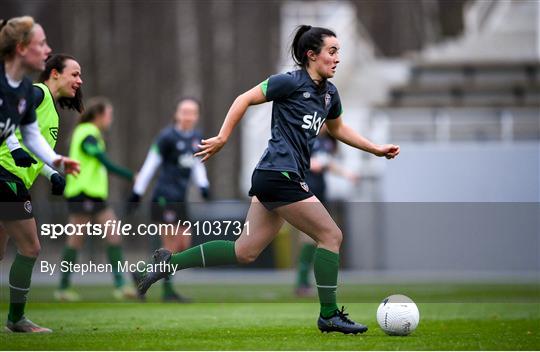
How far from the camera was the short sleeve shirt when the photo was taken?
336 inches

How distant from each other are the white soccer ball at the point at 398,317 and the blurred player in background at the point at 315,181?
565 cm

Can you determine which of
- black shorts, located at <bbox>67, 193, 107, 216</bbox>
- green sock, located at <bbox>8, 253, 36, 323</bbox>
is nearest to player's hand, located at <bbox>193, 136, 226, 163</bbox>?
green sock, located at <bbox>8, 253, 36, 323</bbox>

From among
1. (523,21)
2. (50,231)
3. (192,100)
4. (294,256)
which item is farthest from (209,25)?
(50,231)

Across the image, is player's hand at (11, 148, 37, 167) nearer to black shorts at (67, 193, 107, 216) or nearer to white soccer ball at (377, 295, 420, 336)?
white soccer ball at (377, 295, 420, 336)

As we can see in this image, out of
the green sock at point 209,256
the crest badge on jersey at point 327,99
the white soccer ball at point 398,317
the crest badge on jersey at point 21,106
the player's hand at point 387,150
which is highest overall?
the crest badge on jersey at point 327,99

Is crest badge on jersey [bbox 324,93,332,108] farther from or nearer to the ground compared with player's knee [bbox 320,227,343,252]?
farther from the ground

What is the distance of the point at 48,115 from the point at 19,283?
1297 mm

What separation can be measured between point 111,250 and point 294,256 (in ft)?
27.5

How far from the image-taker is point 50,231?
10.0 m

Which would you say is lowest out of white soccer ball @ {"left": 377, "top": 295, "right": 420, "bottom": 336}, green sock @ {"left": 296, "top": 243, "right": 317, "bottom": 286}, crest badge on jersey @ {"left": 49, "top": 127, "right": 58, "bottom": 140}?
green sock @ {"left": 296, "top": 243, "right": 317, "bottom": 286}

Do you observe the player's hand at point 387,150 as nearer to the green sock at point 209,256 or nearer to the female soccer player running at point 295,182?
the female soccer player running at point 295,182

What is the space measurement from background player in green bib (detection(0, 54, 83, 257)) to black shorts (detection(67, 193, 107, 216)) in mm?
4411

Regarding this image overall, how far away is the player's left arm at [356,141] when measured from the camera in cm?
910

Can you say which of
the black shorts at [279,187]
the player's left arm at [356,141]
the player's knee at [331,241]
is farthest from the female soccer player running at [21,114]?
the player's left arm at [356,141]
